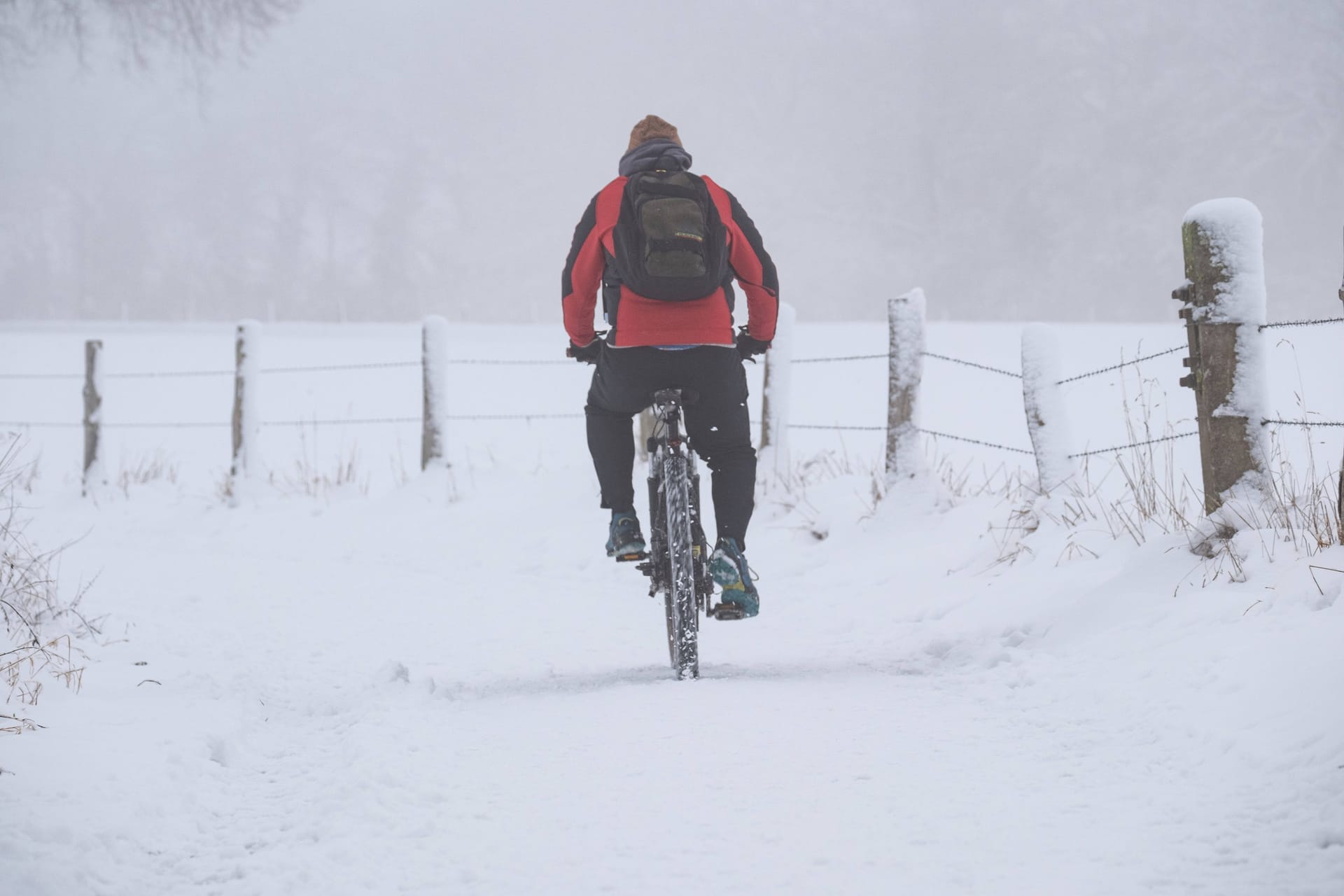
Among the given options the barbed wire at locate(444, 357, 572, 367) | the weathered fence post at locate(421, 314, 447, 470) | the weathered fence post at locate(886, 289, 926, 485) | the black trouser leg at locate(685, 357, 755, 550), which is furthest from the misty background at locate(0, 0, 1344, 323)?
the black trouser leg at locate(685, 357, 755, 550)

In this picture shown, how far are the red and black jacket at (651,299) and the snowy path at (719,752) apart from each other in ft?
4.05

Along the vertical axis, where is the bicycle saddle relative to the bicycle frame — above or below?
above

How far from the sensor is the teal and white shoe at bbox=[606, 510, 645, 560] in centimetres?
396

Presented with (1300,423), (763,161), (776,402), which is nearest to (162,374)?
(776,402)

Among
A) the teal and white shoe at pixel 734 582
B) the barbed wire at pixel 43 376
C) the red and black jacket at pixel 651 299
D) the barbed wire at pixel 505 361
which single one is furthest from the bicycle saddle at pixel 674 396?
the barbed wire at pixel 43 376

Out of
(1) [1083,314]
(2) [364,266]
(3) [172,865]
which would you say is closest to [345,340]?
(3) [172,865]

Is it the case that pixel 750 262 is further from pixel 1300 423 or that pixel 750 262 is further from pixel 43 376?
pixel 43 376

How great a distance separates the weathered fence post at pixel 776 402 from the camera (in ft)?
27.0

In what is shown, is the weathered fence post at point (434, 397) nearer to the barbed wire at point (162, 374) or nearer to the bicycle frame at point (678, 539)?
the barbed wire at point (162, 374)

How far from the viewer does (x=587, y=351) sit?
4.08 metres

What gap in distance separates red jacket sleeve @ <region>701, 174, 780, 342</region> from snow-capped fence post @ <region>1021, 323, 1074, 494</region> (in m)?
2.50

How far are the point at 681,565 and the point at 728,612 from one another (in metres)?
0.24

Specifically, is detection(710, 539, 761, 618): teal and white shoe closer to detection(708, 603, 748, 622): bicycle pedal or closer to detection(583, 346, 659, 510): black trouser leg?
detection(708, 603, 748, 622): bicycle pedal

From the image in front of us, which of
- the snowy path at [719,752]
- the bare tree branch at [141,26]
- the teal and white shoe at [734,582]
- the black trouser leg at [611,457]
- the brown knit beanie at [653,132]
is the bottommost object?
the snowy path at [719,752]
